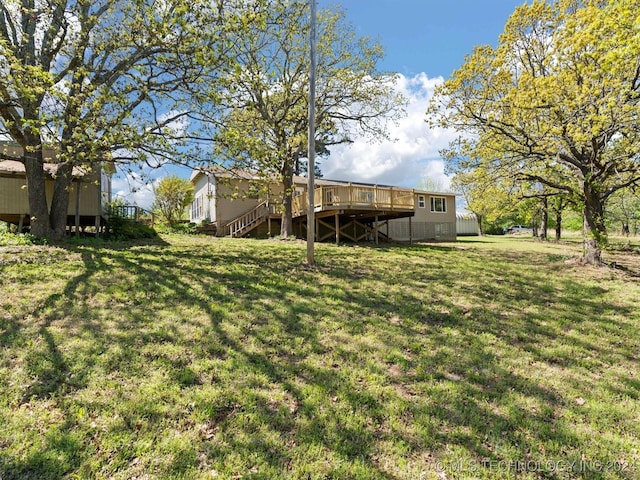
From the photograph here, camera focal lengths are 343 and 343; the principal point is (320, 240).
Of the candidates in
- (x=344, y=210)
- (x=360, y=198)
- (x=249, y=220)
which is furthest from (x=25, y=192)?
(x=360, y=198)

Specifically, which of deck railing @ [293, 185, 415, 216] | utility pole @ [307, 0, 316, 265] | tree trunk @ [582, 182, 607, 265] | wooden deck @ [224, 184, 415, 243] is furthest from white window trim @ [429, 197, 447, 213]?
utility pole @ [307, 0, 316, 265]

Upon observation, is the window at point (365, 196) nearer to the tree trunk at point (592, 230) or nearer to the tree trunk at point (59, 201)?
the tree trunk at point (592, 230)

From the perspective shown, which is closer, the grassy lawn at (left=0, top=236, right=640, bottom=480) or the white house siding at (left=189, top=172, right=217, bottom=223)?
the grassy lawn at (left=0, top=236, right=640, bottom=480)

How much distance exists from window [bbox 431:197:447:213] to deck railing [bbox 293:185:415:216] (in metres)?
11.6

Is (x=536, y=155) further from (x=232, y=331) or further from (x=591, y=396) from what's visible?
(x=232, y=331)

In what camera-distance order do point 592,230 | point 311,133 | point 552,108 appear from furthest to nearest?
1. point 592,230
2. point 552,108
3. point 311,133

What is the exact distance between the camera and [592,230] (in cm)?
1085

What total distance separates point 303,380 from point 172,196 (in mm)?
21715

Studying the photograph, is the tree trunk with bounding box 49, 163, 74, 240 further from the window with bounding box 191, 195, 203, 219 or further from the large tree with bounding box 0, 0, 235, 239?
the window with bounding box 191, 195, 203, 219

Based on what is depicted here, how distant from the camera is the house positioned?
14.8m

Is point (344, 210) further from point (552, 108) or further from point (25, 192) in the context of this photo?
point (25, 192)

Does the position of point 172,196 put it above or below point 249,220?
above

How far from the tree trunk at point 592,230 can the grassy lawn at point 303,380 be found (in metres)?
4.27

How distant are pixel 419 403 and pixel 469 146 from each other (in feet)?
36.2
